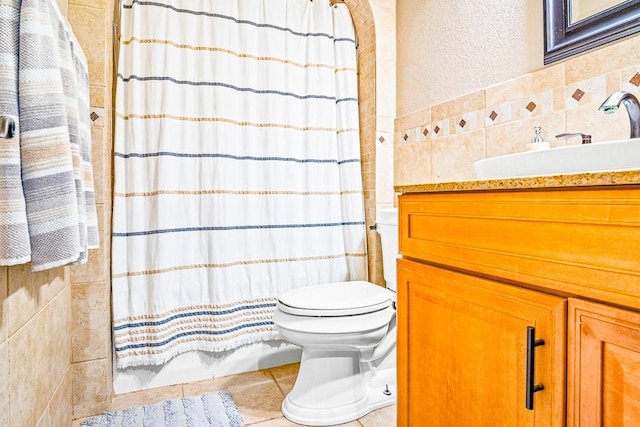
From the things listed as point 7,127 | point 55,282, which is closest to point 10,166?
point 7,127

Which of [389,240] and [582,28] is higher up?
[582,28]

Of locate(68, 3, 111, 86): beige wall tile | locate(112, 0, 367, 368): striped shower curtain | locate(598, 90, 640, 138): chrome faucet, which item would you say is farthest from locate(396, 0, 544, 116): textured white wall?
locate(68, 3, 111, 86): beige wall tile

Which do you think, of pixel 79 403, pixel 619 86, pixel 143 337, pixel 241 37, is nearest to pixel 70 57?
pixel 241 37

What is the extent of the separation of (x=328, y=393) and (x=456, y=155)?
108 centimetres

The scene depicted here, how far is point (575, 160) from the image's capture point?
27.4 inches

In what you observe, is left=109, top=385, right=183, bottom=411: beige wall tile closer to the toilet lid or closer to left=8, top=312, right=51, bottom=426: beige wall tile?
left=8, top=312, right=51, bottom=426: beige wall tile

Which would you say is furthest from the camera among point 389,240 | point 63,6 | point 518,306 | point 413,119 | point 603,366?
point 413,119

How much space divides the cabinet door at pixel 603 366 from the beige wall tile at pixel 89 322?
1.48 metres

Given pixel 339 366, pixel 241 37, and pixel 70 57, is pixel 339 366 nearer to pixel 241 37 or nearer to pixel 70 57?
pixel 70 57

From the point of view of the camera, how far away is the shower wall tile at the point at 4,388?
29.3 inches

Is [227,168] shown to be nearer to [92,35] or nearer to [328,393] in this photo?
[92,35]

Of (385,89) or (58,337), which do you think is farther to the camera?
(385,89)

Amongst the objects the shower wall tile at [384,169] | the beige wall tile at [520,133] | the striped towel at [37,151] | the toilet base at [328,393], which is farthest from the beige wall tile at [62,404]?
the beige wall tile at [520,133]

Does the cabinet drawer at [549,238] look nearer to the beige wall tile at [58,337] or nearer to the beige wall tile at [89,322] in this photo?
the beige wall tile at [58,337]
